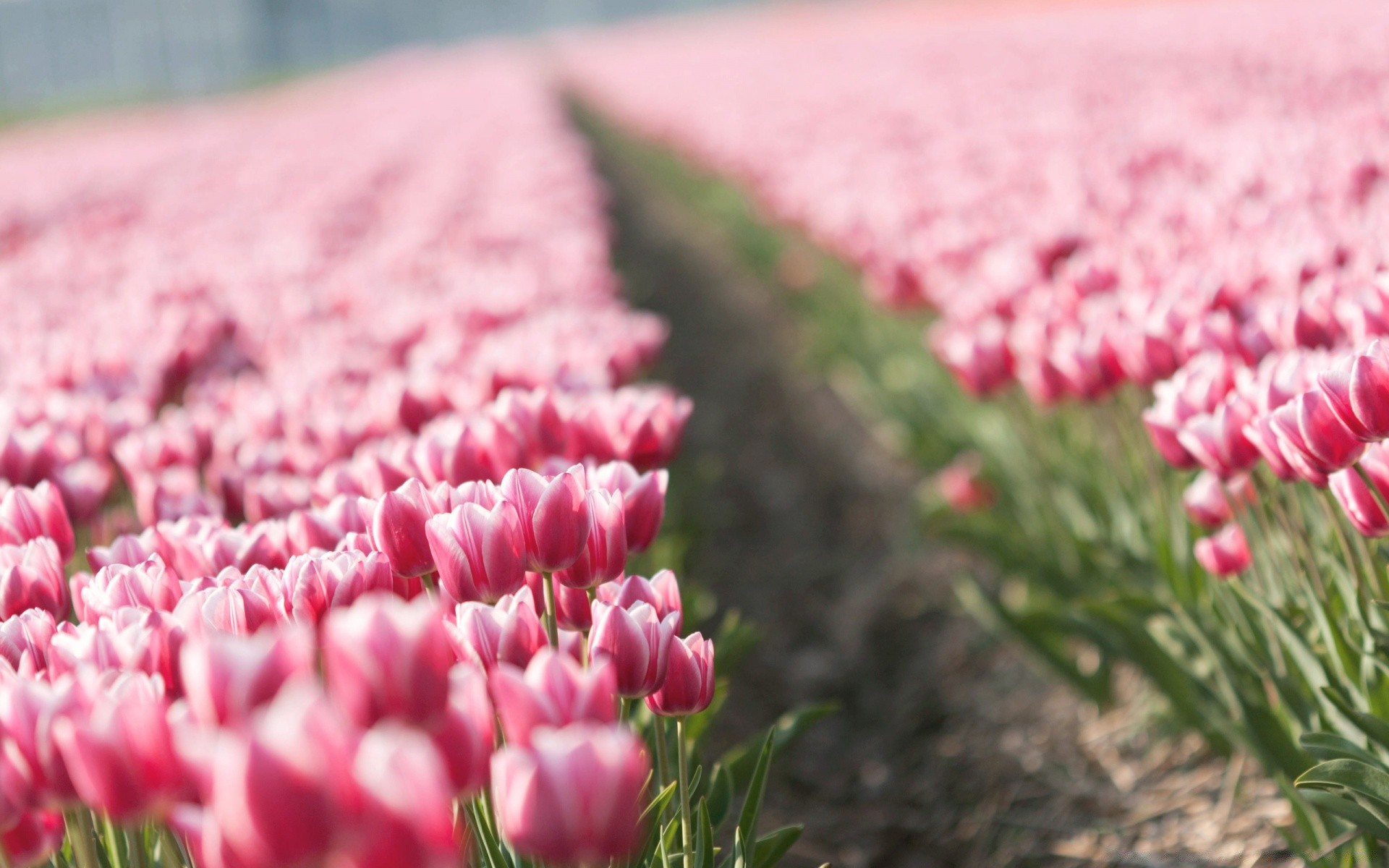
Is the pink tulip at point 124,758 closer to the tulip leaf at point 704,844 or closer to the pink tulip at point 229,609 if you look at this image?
the pink tulip at point 229,609

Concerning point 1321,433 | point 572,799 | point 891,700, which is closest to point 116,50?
point 891,700

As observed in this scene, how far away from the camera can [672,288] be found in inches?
370

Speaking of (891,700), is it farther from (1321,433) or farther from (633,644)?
(633,644)

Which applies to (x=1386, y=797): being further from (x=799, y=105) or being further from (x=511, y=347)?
(x=799, y=105)

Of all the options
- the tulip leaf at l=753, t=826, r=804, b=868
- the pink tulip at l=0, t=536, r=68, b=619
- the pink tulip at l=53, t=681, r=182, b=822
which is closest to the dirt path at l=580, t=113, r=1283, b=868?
the tulip leaf at l=753, t=826, r=804, b=868

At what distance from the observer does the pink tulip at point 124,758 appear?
96 centimetres

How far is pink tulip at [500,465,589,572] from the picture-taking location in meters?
1.38

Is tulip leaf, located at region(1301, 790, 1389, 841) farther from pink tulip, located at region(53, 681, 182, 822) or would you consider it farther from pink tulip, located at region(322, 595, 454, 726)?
pink tulip, located at region(53, 681, 182, 822)

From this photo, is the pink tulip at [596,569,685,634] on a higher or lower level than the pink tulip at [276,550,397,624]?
lower

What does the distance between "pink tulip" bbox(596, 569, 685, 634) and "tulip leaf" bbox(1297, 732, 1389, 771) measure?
955 mm

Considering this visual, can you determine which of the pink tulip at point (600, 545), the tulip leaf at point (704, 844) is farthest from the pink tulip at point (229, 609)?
the tulip leaf at point (704, 844)

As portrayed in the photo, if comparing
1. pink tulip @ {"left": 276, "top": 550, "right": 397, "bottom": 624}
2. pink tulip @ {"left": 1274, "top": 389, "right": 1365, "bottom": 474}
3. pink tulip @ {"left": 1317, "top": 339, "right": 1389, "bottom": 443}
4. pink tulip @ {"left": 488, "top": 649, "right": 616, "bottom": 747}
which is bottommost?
pink tulip @ {"left": 276, "top": 550, "right": 397, "bottom": 624}

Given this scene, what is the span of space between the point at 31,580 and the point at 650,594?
812 millimetres

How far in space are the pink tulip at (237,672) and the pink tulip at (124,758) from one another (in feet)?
0.18
